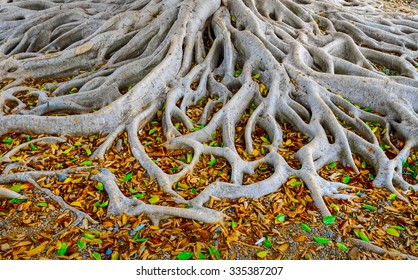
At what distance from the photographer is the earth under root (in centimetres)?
346

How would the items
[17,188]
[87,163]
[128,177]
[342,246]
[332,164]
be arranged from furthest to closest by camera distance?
1. [332,164]
2. [87,163]
3. [128,177]
4. [17,188]
5. [342,246]

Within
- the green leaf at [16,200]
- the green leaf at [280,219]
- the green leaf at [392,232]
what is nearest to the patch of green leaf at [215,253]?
the green leaf at [280,219]

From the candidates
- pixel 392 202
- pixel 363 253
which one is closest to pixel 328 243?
pixel 363 253

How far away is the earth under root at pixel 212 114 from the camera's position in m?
3.46

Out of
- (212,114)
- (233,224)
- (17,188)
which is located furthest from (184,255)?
(212,114)

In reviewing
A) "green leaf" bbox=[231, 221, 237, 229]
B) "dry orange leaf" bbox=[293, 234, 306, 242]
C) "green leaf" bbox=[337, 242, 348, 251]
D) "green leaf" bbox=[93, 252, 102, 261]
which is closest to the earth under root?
"green leaf" bbox=[337, 242, 348, 251]

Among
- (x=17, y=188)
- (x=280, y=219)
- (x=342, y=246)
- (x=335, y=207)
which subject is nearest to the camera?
(x=342, y=246)

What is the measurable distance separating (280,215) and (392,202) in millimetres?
1237

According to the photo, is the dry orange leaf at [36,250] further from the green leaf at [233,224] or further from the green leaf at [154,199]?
the green leaf at [233,224]

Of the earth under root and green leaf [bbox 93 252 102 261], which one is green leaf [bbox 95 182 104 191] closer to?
the earth under root

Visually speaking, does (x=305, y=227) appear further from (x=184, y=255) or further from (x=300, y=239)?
(x=184, y=255)

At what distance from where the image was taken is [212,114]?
15.6ft

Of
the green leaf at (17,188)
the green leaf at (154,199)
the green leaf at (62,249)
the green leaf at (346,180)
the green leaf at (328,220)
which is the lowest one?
the green leaf at (17,188)

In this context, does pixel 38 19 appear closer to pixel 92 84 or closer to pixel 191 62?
pixel 92 84
